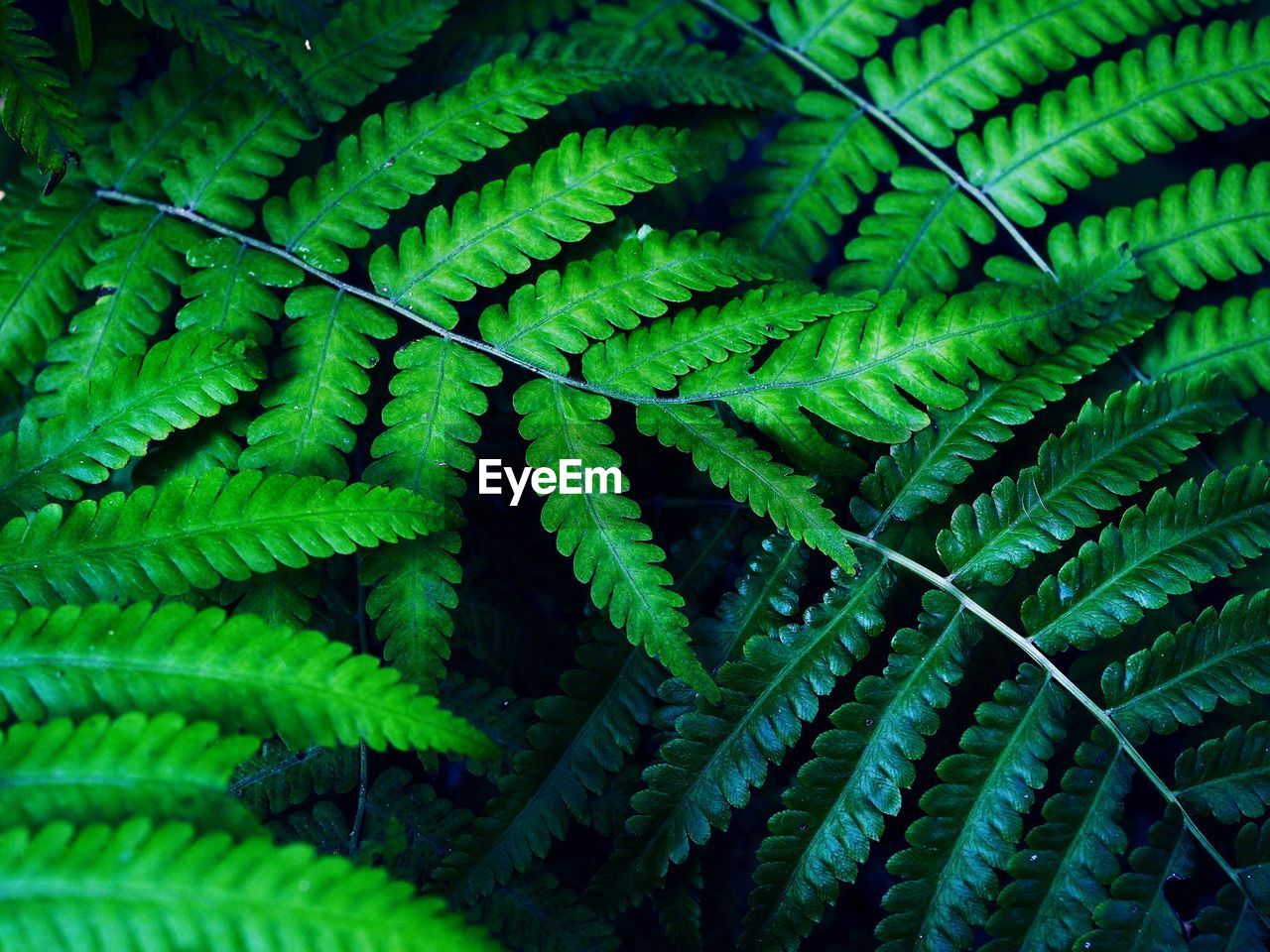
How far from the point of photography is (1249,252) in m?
1.76

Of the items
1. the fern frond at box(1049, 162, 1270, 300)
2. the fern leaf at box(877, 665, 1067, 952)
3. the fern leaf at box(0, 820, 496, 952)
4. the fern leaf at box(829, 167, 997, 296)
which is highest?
the fern frond at box(1049, 162, 1270, 300)

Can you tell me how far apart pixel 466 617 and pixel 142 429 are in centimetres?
61

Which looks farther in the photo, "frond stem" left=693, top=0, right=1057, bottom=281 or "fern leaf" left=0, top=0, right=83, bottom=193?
"frond stem" left=693, top=0, right=1057, bottom=281

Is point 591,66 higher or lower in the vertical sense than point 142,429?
higher

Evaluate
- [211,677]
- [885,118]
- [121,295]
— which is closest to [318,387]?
[121,295]

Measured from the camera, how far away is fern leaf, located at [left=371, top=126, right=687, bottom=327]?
64.8 inches

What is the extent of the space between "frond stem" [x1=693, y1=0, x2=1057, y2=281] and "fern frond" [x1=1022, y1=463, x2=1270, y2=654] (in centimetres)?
51

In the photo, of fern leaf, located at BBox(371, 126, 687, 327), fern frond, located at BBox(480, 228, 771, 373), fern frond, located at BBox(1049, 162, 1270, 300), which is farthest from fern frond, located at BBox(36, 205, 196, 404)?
fern frond, located at BBox(1049, 162, 1270, 300)

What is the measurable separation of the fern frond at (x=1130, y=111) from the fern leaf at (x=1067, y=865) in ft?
3.27

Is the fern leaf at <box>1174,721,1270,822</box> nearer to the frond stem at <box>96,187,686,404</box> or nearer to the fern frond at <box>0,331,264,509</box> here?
the frond stem at <box>96,187,686,404</box>

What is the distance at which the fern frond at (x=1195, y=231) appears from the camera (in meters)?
1.77

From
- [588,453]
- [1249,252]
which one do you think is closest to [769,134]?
[1249,252]

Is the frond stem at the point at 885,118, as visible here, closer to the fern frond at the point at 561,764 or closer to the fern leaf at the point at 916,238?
the fern leaf at the point at 916,238

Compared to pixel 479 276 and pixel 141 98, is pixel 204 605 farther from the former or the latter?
pixel 141 98
